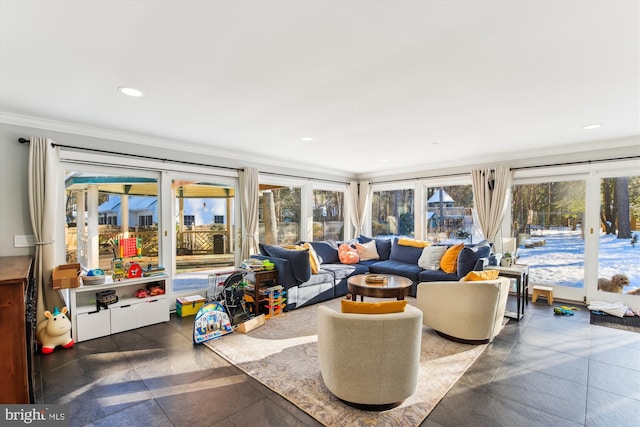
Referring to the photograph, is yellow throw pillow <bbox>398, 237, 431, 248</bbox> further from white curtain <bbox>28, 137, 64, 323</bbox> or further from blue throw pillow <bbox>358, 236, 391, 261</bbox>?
white curtain <bbox>28, 137, 64, 323</bbox>

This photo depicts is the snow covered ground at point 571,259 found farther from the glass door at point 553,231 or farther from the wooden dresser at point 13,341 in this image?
the wooden dresser at point 13,341

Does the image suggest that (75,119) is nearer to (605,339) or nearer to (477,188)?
(477,188)

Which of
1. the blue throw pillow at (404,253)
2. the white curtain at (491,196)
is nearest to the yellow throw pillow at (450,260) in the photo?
the blue throw pillow at (404,253)

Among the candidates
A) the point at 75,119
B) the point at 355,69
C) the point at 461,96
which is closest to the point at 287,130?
the point at 355,69

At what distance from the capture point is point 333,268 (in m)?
5.07

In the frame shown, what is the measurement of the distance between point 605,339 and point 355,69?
397cm

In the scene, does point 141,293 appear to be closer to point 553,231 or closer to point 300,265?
point 300,265

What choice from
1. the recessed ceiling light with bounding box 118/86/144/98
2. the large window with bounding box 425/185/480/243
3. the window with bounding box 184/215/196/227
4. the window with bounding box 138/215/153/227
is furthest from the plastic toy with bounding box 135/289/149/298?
the large window with bounding box 425/185/480/243

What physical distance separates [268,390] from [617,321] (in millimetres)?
4503

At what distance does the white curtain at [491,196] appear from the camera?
16.5 feet

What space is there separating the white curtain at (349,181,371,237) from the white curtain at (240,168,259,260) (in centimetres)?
292

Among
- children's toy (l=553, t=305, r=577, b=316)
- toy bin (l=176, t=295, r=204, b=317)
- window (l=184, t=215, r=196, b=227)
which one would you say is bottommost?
children's toy (l=553, t=305, r=577, b=316)

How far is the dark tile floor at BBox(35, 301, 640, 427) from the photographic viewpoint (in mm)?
2020

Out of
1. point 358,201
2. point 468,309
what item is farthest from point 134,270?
point 358,201
